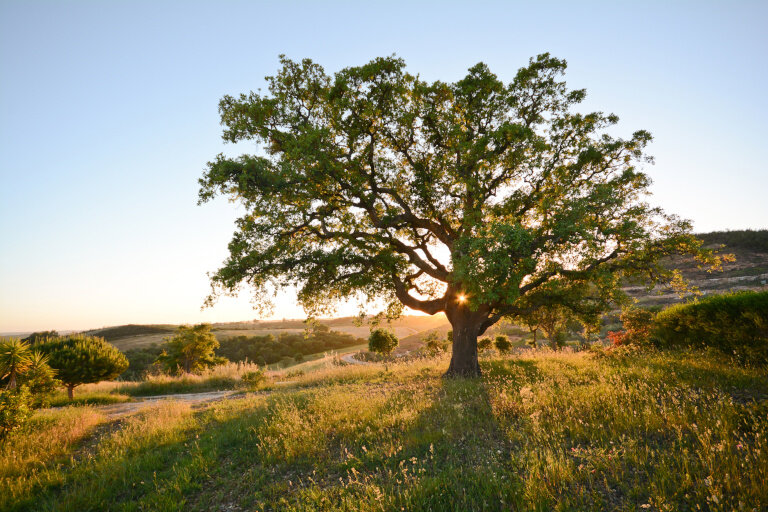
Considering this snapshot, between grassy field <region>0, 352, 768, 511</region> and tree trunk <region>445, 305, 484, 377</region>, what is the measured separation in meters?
3.18

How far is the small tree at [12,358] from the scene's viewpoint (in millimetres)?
9031

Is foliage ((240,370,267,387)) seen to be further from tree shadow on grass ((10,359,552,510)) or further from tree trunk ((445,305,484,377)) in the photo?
tree trunk ((445,305,484,377))

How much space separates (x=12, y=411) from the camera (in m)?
7.74

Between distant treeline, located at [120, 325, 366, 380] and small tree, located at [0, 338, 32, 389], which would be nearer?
small tree, located at [0, 338, 32, 389]

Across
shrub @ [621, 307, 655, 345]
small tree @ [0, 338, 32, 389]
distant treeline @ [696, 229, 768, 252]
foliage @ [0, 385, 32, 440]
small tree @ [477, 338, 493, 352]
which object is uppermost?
distant treeline @ [696, 229, 768, 252]

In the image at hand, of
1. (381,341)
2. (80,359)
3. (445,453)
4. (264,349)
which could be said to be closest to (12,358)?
(80,359)

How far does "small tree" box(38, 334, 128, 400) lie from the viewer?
1650 cm

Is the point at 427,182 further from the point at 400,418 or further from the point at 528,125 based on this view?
the point at 400,418

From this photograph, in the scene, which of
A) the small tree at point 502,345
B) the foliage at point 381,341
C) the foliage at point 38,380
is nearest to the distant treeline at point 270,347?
the foliage at point 381,341

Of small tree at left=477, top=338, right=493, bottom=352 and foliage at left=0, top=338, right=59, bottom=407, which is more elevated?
foliage at left=0, top=338, right=59, bottom=407

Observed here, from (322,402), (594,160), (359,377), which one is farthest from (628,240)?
(359,377)

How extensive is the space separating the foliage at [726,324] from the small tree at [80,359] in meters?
27.2

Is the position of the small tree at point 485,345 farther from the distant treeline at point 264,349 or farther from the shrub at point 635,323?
the distant treeline at point 264,349

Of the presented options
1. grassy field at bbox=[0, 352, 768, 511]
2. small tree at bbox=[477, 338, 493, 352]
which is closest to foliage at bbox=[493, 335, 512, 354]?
small tree at bbox=[477, 338, 493, 352]
